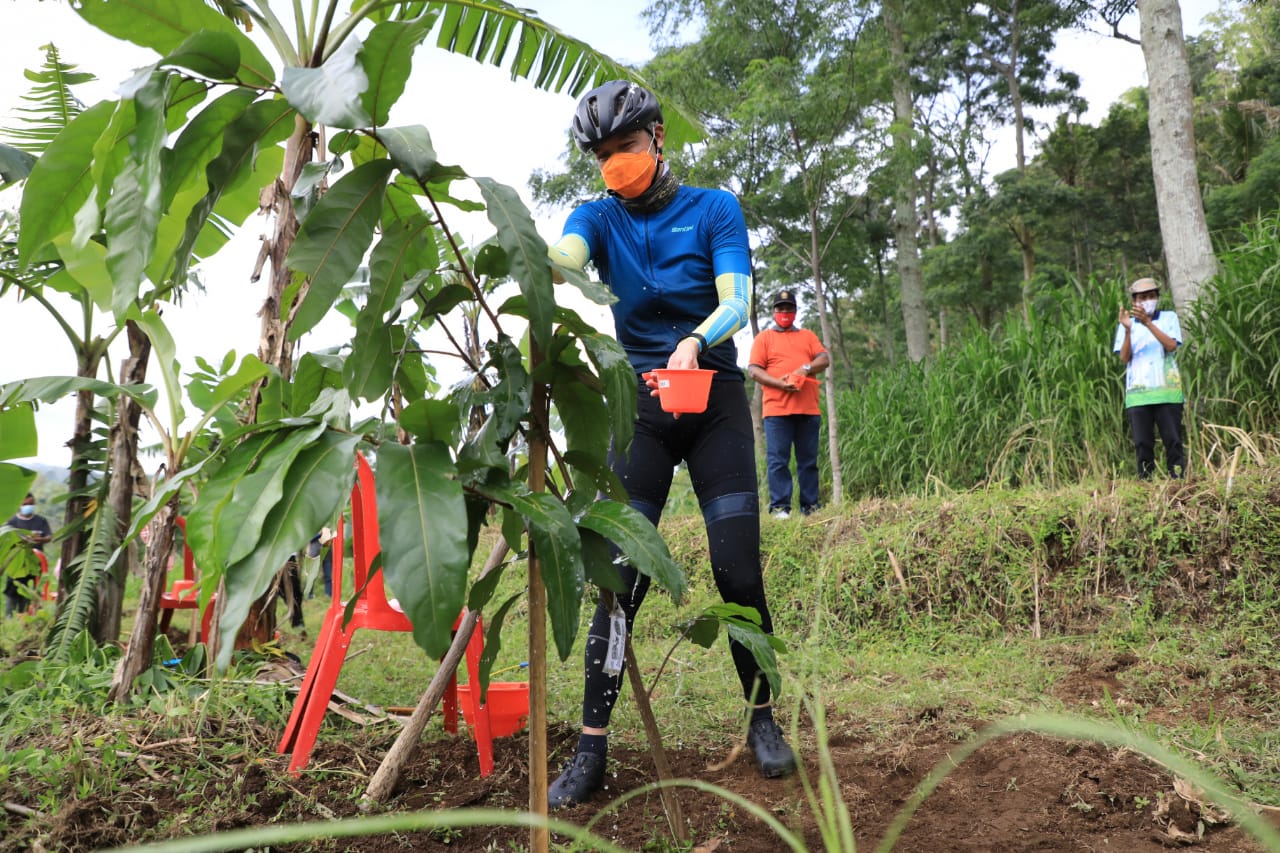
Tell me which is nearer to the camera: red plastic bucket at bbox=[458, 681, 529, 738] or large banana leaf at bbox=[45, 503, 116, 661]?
red plastic bucket at bbox=[458, 681, 529, 738]

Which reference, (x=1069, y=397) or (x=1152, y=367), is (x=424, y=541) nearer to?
(x=1152, y=367)

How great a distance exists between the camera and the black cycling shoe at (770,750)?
2.28m

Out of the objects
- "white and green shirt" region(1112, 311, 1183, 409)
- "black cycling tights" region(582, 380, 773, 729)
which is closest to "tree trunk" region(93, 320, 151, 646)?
"black cycling tights" region(582, 380, 773, 729)

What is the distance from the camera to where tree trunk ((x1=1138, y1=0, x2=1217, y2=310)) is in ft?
20.8

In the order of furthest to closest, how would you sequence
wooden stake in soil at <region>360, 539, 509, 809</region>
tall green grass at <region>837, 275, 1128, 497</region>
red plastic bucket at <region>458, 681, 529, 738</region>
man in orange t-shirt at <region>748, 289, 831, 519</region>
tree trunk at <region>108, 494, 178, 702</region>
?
1. man in orange t-shirt at <region>748, 289, 831, 519</region>
2. tall green grass at <region>837, 275, 1128, 497</region>
3. tree trunk at <region>108, 494, 178, 702</region>
4. red plastic bucket at <region>458, 681, 529, 738</region>
5. wooden stake in soil at <region>360, 539, 509, 809</region>

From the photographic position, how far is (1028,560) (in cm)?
473

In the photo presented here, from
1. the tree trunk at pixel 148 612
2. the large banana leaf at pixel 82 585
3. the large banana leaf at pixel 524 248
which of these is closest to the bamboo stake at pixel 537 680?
the large banana leaf at pixel 524 248

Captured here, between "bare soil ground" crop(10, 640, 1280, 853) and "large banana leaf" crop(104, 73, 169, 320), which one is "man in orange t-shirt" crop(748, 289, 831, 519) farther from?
"large banana leaf" crop(104, 73, 169, 320)

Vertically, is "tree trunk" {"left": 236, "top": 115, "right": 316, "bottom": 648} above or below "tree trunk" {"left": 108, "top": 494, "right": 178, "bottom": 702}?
above

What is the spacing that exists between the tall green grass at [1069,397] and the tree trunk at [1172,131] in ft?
1.21

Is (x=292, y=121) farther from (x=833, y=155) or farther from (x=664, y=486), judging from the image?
(x=833, y=155)

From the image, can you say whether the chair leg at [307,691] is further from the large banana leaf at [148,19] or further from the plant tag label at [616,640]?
→ the large banana leaf at [148,19]

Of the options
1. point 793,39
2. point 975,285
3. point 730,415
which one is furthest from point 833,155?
point 975,285

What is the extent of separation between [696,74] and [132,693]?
9.94 metres
